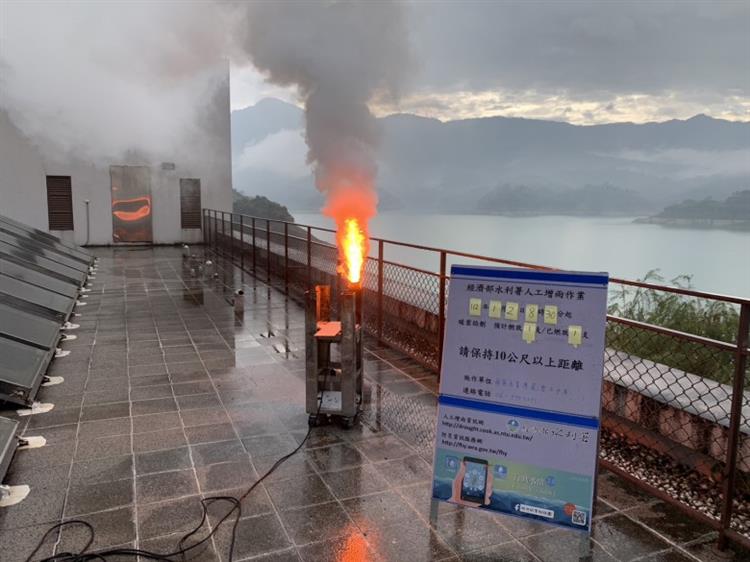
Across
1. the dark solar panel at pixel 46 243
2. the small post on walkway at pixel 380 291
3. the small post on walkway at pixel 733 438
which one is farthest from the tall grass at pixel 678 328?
the dark solar panel at pixel 46 243

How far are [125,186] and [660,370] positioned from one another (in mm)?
20527

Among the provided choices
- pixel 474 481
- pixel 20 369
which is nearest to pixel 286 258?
pixel 20 369

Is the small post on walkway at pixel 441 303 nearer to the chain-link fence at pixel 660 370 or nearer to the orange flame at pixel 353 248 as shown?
the chain-link fence at pixel 660 370

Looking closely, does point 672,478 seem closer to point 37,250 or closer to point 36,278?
point 36,278

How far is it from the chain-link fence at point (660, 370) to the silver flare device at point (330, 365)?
68 centimetres

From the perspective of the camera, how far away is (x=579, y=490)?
2.71 metres

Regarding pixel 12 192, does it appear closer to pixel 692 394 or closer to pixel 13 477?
pixel 13 477

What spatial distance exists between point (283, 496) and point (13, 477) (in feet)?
6.12

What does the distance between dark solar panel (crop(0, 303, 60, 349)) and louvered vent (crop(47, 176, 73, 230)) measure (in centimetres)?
1542

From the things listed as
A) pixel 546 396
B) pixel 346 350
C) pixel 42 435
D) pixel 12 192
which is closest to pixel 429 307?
pixel 346 350

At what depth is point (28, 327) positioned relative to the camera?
19.9 ft

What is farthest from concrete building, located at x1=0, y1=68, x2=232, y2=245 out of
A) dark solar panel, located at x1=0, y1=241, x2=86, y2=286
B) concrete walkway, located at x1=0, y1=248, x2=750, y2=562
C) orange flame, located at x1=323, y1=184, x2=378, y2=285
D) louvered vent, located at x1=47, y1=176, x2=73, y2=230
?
orange flame, located at x1=323, y1=184, x2=378, y2=285

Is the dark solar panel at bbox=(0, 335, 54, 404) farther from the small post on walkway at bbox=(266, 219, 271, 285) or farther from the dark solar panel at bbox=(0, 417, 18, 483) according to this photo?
the small post on walkway at bbox=(266, 219, 271, 285)

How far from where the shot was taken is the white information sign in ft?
8.89
